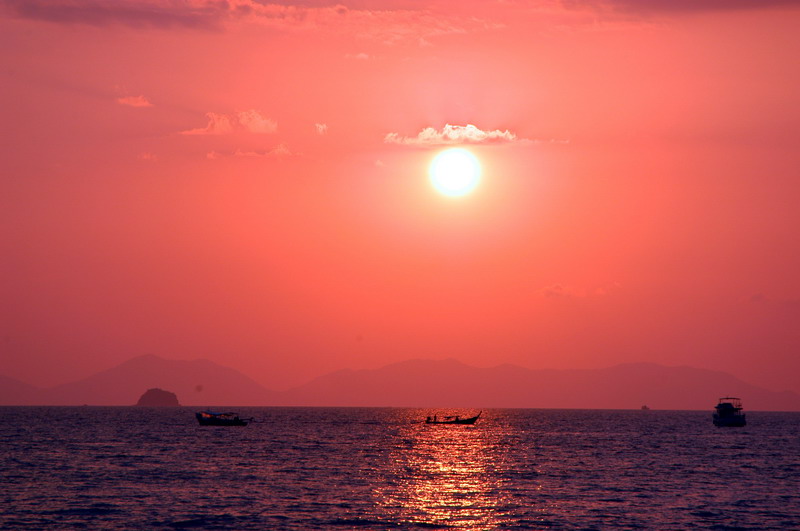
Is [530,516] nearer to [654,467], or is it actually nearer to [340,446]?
[654,467]

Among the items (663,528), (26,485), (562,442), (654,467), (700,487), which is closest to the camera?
(663,528)

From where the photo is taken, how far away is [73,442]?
149375mm

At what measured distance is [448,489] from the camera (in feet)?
278

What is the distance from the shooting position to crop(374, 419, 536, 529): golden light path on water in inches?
2635

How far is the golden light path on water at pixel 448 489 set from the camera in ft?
220

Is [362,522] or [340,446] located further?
[340,446]

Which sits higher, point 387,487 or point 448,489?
point 387,487

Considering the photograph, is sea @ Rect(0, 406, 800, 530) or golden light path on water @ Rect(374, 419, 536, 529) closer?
sea @ Rect(0, 406, 800, 530)

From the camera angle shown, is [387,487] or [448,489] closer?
[448,489]

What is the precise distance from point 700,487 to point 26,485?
207 ft

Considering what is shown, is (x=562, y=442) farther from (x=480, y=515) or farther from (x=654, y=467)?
(x=480, y=515)

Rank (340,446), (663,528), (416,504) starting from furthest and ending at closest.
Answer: (340,446) < (416,504) < (663,528)

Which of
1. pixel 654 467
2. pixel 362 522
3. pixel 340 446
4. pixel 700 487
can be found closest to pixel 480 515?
pixel 362 522

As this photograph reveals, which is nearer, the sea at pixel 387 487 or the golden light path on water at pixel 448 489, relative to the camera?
the sea at pixel 387 487
